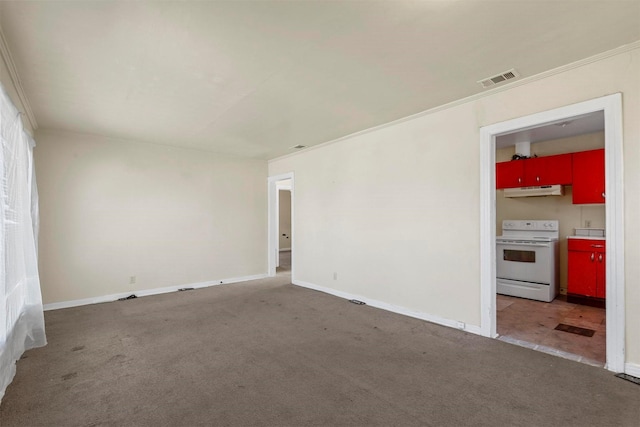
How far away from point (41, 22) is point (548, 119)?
160 inches

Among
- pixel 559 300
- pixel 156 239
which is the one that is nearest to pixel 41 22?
pixel 156 239

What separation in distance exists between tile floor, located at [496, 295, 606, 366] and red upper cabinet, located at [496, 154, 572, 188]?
74.4 inches

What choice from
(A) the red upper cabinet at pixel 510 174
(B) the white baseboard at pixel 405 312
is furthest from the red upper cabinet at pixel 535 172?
(B) the white baseboard at pixel 405 312

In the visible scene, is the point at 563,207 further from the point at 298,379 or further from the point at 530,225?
the point at 298,379

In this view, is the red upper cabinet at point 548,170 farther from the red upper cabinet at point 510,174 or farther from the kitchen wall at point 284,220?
the kitchen wall at point 284,220

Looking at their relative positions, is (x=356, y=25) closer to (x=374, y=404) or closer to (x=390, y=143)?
(x=390, y=143)

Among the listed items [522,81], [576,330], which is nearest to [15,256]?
[522,81]

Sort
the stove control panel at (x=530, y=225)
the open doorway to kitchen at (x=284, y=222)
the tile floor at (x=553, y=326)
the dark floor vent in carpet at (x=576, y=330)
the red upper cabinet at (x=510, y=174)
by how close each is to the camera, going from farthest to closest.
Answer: the open doorway to kitchen at (x=284, y=222), the red upper cabinet at (x=510, y=174), the stove control panel at (x=530, y=225), the dark floor vent in carpet at (x=576, y=330), the tile floor at (x=553, y=326)

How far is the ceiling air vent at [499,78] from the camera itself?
2709mm

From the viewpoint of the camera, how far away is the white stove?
→ 452 centimetres

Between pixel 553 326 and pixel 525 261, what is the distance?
1446mm

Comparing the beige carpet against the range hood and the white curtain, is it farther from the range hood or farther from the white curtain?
the range hood

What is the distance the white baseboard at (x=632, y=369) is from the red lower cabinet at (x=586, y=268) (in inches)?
95.1

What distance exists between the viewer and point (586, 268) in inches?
172
